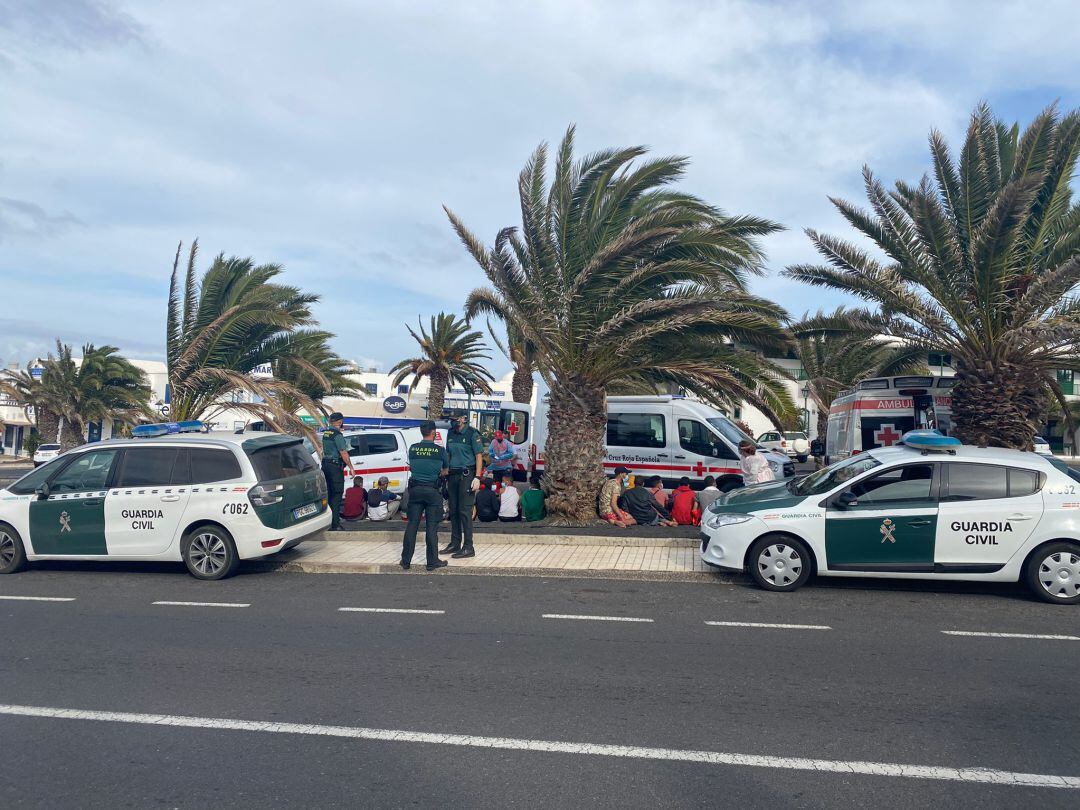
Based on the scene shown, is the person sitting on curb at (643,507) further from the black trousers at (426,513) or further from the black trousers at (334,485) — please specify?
the black trousers at (334,485)

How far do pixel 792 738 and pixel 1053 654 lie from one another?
3212 millimetres

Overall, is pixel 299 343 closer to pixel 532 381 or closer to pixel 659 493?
pixel 659 493

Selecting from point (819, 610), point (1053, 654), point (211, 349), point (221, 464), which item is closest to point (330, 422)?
point (221, 464)

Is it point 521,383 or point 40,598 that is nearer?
point 40,598

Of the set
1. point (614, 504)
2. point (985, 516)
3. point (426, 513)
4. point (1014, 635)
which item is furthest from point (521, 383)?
point (1014, 635)

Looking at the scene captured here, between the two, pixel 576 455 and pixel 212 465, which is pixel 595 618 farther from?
pixel 576 455

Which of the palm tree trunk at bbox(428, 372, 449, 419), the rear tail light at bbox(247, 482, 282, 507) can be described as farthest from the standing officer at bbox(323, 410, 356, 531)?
the palm tree trunk at bbox(428, 372, 449, 419)

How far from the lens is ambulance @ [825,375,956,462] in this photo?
16.5 meters

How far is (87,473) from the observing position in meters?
10.3

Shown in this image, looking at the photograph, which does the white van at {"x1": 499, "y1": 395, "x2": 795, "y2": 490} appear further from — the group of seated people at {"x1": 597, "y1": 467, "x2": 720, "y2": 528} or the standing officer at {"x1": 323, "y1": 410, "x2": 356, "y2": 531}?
the standing officer at {"x1": 323, "y1": 410, "x2": 356, "y2": 531}

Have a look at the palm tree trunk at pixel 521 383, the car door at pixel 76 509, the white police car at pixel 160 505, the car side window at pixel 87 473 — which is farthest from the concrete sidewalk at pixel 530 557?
the palm tree trunk at pixel 521 383

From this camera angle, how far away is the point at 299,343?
17.5 m

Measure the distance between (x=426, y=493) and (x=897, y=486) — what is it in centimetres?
539

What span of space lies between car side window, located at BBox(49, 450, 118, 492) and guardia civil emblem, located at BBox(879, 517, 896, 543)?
8889 millimetres
